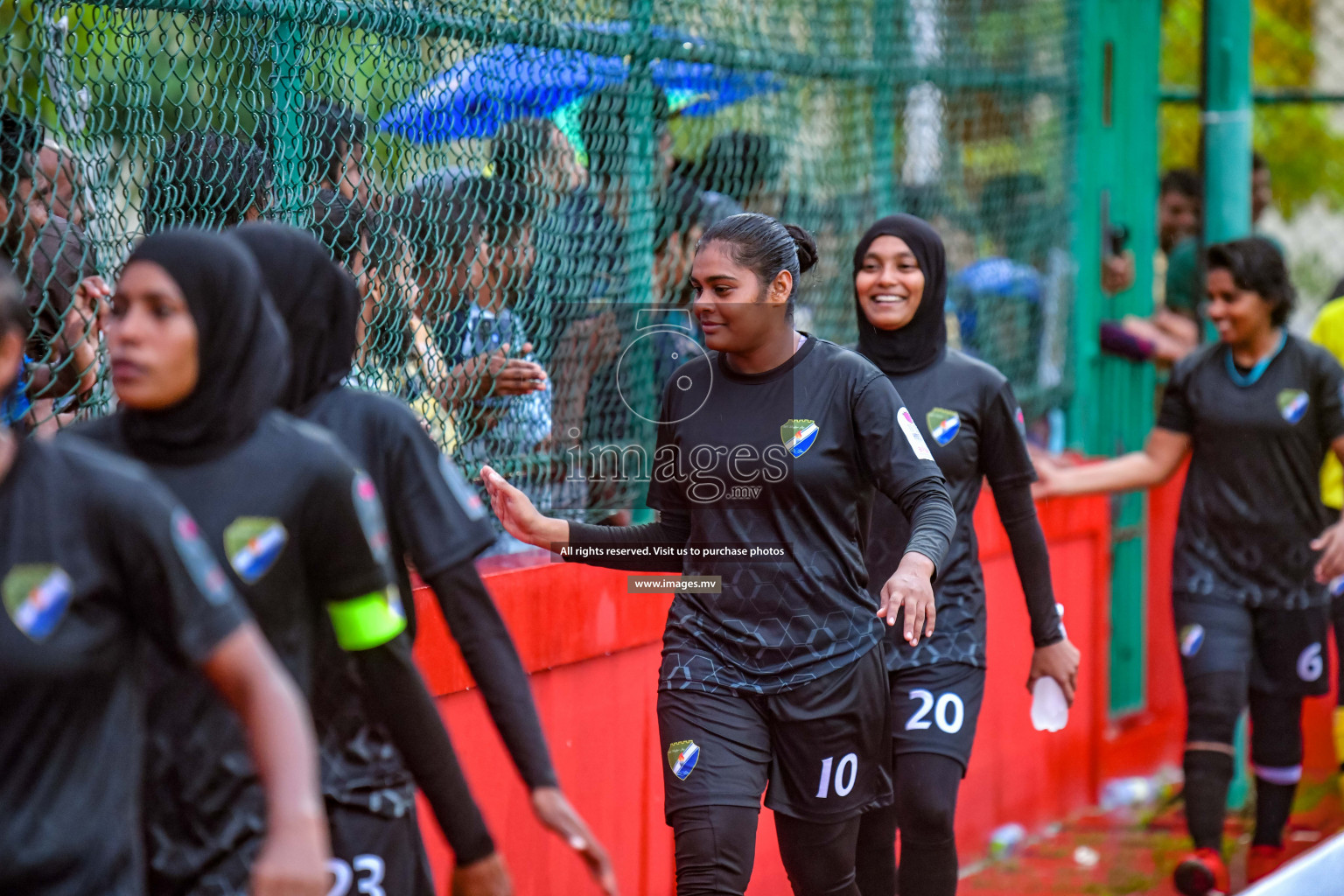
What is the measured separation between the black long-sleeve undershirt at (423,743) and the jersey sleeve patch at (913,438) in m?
1.57

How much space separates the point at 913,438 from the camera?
12.8 feet

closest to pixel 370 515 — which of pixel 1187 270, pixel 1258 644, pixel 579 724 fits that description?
pixel 579 724

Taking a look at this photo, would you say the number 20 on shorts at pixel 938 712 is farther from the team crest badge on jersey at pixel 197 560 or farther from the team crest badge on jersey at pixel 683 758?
the team crest badge on jersey at pixel 197 560

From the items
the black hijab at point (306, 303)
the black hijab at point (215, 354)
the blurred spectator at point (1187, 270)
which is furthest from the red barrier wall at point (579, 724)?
the blurred spectator at point (1187, 270)

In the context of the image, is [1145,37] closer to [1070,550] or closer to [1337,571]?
[1070,550]

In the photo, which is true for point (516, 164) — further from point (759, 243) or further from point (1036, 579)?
point (1036, 579)

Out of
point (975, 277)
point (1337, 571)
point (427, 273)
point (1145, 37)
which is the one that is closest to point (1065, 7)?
point (1145, 37)

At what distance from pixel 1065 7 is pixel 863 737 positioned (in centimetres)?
488

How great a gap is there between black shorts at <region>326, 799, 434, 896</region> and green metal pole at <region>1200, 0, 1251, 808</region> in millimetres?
5339

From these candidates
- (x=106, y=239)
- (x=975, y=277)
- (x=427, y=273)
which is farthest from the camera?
(x=975, y=277)

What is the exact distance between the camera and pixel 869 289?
4.70 meters

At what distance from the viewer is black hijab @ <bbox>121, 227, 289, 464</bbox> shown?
2.36 meters

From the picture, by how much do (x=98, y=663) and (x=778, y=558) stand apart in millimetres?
2009

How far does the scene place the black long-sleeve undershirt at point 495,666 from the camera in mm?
2791
